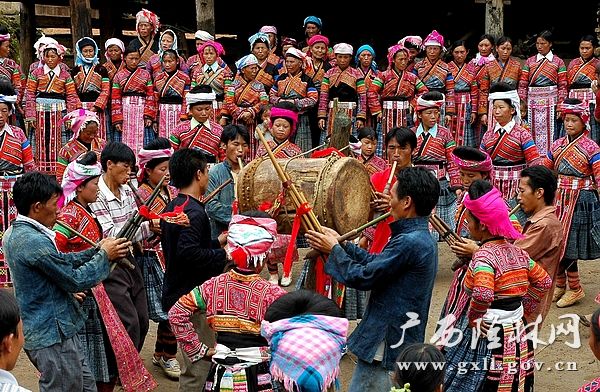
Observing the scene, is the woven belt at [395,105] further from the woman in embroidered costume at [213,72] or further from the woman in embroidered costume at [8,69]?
the woman in embroidered costume at [8,69]

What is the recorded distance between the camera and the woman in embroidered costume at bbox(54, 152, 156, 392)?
211 inches

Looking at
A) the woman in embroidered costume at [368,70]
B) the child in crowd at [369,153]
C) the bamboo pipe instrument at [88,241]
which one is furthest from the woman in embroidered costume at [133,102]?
the bamboo pipe instrument at [88,241]

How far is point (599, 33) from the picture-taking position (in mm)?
13977

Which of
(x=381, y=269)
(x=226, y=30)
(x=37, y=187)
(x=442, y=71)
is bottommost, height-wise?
(x=381, y=269)

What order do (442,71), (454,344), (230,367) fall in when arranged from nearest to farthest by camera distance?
1. (230,367)
2. (454,344)
3. (442,71)

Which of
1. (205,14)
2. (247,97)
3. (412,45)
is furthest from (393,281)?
(205,14)

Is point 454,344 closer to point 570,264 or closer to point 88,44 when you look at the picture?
point 570,264

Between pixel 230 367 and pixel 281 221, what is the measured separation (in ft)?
4.68

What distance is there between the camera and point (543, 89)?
40.8 feet

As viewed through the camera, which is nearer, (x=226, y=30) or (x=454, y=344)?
(x=454, y=344)

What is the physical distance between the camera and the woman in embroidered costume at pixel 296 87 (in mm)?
11562

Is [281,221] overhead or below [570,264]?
overhead

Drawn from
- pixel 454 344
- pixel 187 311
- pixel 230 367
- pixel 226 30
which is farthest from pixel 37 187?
pixel 226 30

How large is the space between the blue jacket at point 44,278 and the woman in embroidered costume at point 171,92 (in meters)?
7.49
